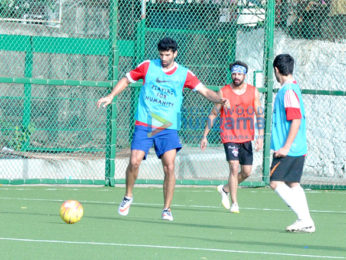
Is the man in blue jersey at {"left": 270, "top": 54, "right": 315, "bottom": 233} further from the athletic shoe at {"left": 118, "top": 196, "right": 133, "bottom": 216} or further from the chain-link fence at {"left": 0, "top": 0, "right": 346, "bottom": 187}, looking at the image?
the chain-link fence at {"left": 0, "top": 0, "right": 346, "bottom": 187}

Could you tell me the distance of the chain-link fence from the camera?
610 inches

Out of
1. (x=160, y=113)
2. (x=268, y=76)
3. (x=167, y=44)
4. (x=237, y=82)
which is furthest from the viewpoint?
(x=268, y=76)

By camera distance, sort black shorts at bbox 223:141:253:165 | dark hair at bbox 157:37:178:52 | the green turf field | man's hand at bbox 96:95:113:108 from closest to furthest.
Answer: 1. the green turf field
2. man's hand at bbox 96:95:113:108
3. dark hair at bbox 157:37:178:52
4. black shorts at bbox 223:141:253:165

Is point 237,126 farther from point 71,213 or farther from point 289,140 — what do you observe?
point 71,213

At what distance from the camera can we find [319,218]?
1097 cm

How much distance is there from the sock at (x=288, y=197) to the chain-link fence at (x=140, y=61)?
580 centimetres

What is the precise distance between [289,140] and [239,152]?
2.83 m

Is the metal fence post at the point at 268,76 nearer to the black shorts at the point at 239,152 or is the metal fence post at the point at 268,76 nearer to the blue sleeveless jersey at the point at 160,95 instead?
the black shorts at the point at 239,152

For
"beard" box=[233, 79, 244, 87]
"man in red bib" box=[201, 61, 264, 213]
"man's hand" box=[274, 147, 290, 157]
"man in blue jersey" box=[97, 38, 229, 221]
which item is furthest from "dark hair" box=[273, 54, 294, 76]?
"beard" box=[233, 79, 244, 87]

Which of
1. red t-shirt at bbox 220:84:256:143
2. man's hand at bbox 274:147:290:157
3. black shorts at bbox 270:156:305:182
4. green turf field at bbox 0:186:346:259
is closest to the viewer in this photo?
green turf field at bbox 0:186:346:259

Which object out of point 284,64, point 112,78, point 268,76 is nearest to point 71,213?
point 284,64

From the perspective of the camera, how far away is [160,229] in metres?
9.29

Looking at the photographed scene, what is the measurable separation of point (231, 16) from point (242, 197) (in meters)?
4.62

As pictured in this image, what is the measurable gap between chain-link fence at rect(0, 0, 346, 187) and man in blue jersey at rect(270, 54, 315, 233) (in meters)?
5.81
